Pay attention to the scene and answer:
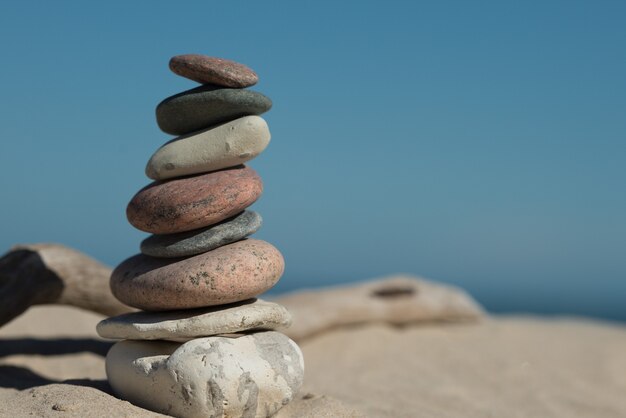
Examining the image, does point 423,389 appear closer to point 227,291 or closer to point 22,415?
point 227,291

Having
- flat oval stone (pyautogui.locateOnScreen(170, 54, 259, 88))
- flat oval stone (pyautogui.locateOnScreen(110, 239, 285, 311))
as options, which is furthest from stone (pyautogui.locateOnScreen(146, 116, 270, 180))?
flat oval stone (pyautogui.locateOnScreen(110, 239, 285, 311))

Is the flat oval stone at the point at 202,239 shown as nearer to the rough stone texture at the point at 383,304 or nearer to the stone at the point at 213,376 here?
the stone at the point at 213,376

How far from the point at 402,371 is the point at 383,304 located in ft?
8.65

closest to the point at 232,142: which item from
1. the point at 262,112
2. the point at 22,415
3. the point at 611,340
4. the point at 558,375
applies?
the point at 262,112

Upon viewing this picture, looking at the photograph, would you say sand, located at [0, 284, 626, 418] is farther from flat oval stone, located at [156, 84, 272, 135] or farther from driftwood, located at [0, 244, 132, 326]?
flat oval stone, located at [156, 84, 272, 135]

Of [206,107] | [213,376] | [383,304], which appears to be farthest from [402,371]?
[206,107]

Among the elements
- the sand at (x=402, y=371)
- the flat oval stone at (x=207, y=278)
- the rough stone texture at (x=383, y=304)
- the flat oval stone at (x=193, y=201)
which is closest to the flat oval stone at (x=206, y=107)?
the flat oval stone at (x=193, y=201)

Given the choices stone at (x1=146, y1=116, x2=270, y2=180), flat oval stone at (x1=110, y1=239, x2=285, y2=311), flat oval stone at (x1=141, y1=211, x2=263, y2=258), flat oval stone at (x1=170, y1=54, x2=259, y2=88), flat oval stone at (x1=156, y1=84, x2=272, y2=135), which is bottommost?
flat oval stone at (x1=110, y1=239, x2=285, y2=311)

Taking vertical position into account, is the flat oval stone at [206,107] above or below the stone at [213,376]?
above

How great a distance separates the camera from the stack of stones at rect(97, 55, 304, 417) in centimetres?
491

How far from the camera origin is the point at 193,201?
17.2 feet

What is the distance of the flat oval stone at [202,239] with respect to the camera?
5.37 meters

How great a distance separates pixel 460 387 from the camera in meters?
8.03

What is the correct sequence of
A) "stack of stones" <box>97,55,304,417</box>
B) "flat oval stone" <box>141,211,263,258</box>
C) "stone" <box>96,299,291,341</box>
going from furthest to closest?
"flat oval stone" <box>141,211,263,258</box>, "stone" <box>96,299,291,341</box>, "stack of stones" <box>97,55,304,417</box>
